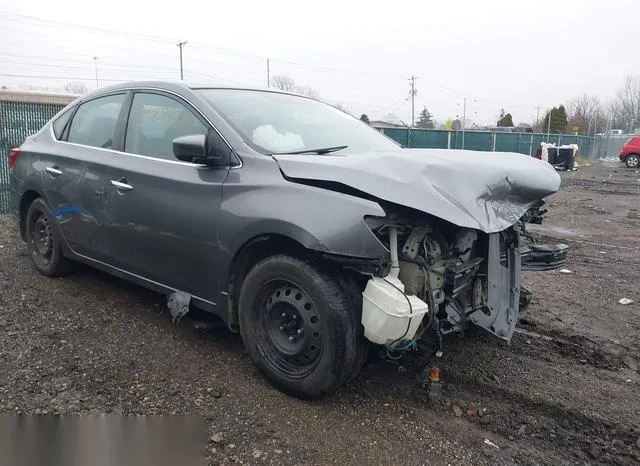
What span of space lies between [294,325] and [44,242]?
3126mm

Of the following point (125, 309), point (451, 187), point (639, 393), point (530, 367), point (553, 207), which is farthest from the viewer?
point (553, 207)

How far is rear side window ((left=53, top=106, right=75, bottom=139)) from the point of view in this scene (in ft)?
15.8

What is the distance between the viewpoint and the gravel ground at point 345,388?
8.81 ft

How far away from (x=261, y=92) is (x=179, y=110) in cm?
70

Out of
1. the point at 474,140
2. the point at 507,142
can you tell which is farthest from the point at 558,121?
the point at 474,140

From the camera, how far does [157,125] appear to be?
12.7 ft

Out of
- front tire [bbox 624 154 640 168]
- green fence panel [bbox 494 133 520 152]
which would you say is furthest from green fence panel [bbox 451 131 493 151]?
front tire [bbox 624 154 640 168]

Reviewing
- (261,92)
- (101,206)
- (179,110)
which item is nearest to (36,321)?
(101,206)

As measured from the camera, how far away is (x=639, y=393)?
3.30 m

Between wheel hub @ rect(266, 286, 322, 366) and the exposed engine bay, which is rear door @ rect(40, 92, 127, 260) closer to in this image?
wheel hub @ rect(266, 286, 322, 366)

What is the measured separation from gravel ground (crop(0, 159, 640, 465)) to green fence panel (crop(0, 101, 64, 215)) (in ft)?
14.6

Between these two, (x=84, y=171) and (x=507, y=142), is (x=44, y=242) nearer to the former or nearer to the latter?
(x=84, y=171)

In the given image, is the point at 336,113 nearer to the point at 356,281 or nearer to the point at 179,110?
the point at 179,110

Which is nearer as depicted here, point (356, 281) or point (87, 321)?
point (356, 281)
